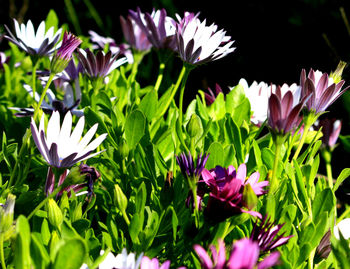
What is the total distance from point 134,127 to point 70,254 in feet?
1.40

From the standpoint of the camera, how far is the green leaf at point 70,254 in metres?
0.62

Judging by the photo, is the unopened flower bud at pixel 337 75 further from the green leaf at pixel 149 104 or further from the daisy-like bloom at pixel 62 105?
the daisy-like bloom at pixel 62 105

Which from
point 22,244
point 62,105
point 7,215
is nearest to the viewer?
point 22,244

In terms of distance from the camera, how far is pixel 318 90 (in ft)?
3.15

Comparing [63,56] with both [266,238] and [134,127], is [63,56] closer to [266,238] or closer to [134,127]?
[134,127]

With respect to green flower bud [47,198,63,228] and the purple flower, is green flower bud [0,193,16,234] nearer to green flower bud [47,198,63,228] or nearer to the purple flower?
green flower bud [47,198,63,228]

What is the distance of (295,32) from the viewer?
8.87ft

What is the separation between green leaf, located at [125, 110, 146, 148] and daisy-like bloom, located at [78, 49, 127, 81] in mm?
204

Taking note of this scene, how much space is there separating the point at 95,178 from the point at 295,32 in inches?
79.2

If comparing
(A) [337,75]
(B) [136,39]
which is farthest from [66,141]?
(B) [136,39]

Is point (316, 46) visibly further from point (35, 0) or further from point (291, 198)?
point (35, 0)

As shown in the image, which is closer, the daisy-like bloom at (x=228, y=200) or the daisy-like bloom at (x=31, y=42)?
the daisy-like bloom at (x=228, y=200)

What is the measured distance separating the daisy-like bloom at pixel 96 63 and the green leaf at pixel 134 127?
204 mm

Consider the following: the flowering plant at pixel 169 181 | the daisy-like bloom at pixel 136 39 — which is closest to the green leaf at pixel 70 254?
the flowering plant at pixel 169 181
